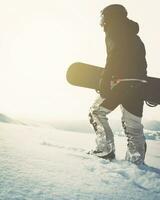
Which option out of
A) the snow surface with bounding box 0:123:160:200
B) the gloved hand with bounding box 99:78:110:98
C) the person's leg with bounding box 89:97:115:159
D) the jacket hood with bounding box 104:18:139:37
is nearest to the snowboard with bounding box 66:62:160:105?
the person's leg with bounding box 89:97:115:159

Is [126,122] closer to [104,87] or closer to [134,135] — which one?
[134,135]

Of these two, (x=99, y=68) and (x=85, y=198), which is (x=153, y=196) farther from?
(x=99, y=68)

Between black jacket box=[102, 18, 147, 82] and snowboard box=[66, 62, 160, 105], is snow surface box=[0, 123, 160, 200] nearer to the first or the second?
black jacket box=[102, 18, 147, 82]

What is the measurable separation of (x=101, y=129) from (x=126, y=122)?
361 millimetres

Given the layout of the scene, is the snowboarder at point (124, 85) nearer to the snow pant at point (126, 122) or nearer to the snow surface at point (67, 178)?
the snow pant at point (126, 122)

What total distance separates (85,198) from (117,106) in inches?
91.4

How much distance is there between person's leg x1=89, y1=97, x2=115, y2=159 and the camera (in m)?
4.50

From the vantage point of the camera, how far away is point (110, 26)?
461cm

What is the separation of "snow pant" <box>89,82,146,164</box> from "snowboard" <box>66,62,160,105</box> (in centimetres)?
52

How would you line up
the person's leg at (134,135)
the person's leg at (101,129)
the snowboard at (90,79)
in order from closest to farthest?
the person's leg at (134,135) → the person's leg at (101,129) → the snowboard at (90,79)

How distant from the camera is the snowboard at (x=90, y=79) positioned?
509 centimetres

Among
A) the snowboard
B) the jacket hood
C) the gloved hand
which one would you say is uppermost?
the jacket hood

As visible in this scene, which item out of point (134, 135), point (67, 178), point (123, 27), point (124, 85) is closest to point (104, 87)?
point (124, 85)

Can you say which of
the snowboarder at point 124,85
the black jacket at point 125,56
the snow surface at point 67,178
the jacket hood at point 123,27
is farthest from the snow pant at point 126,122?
the jacket hood at point 123,27
